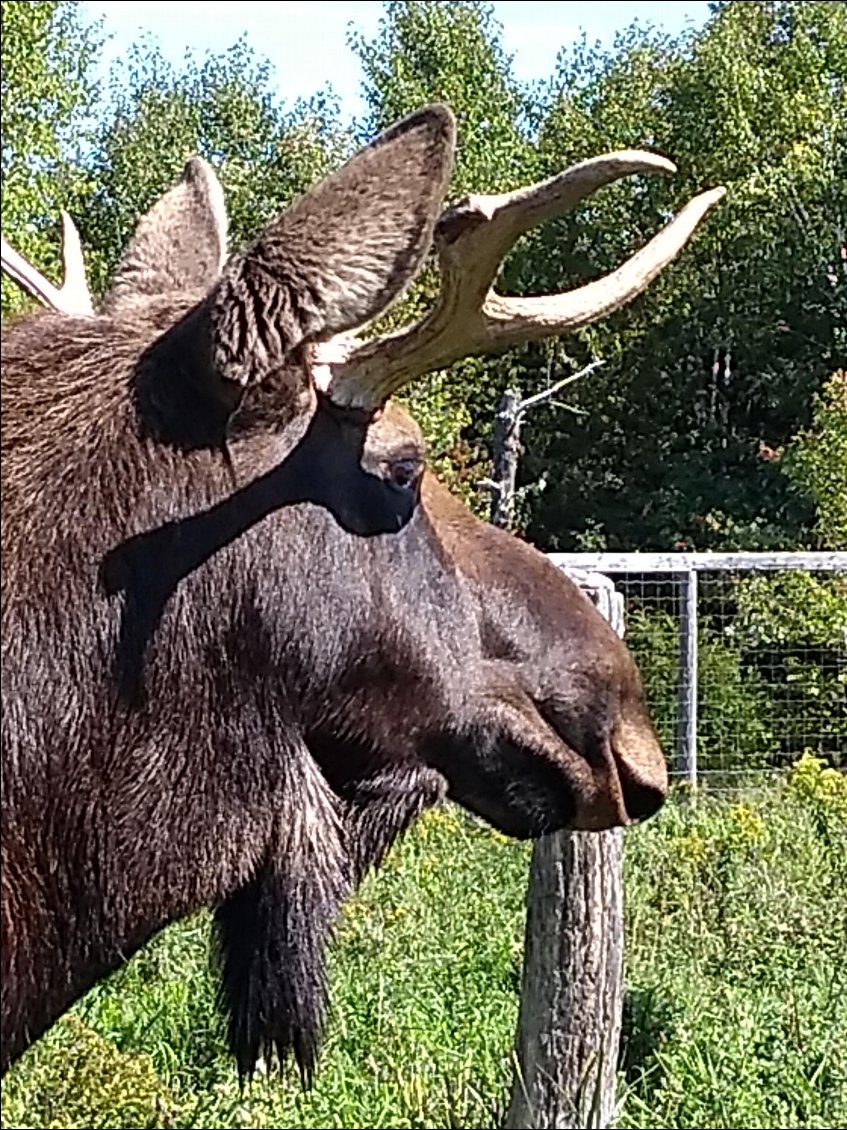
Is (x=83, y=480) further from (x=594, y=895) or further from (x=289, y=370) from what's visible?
(x=594, y=895)

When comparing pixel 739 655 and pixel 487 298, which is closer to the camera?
pixel 487 298

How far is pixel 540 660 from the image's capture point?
12.0 feet

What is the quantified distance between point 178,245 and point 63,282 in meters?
0.28

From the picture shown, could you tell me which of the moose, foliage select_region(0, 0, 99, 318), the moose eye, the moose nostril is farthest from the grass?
foliage select_region(0, 0, 99, 318)

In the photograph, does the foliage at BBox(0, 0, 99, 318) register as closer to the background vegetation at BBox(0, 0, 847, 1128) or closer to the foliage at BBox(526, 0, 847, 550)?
the background vegetation at BBox(0, 0, 847, 1128)

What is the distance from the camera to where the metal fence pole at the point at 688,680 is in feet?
41.8

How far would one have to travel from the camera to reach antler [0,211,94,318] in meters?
3.76

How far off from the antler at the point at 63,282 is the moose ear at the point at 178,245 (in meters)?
0.10

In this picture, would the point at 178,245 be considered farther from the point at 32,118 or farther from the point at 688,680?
the point at 32,118

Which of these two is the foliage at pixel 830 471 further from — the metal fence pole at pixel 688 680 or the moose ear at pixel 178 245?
the moose ear at pixel 178 245

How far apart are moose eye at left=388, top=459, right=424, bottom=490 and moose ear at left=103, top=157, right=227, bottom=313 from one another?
0.55 metres

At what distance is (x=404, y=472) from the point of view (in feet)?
11.3

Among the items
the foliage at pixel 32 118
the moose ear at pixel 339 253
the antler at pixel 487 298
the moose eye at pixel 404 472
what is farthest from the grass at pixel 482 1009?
the foliage at pixel 32 118

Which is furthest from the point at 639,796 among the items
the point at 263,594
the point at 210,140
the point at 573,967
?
the point at 210,140
